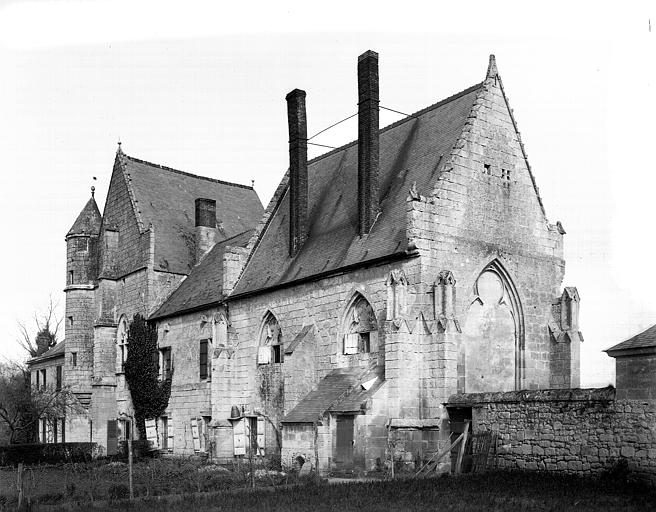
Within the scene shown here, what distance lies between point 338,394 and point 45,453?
1977 centimetres

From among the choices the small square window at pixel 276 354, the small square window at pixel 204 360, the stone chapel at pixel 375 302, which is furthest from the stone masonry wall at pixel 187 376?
the small square window at pixel 276 354

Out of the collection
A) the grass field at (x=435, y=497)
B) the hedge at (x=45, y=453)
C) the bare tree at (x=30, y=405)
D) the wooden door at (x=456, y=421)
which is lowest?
the hedge at (x=45, y=453)

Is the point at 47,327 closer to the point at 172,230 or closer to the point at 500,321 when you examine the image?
the point at 172,230

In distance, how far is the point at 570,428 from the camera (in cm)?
1975

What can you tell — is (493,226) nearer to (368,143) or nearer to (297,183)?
(368,143)

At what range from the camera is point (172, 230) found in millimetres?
41344

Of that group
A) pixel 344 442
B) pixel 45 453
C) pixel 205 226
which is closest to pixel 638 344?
pixel 344 442

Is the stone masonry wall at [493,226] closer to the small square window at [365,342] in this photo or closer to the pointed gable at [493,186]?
the pointed gable at [493,186]

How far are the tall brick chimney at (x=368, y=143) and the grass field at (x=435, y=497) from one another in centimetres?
1031

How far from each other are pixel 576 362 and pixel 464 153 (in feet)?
23.3

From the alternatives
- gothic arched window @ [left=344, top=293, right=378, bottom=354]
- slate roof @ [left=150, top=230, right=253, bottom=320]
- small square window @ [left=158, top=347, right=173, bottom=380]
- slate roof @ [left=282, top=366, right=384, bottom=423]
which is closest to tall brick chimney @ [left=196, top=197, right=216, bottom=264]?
slate roof @ [left=150, top=230, right=253, bottom=320]

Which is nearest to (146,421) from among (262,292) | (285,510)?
(262,292)

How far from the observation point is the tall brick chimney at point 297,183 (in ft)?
103

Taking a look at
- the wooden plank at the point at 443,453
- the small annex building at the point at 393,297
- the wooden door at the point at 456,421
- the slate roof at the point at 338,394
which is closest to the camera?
the wooden plank at the point at 443,453
